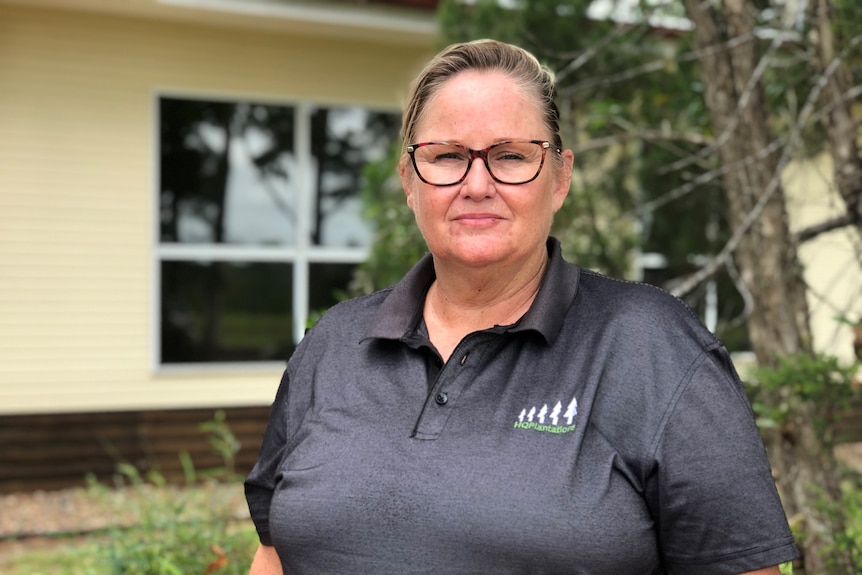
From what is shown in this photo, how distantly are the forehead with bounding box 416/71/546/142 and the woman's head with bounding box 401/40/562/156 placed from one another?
0.04ft

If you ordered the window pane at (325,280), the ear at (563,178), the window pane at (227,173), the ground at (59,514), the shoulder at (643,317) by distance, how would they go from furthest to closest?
1. the window pane at (325,280)
2. the window pane at (227,173)
3. the ground at (59,514)
4. the ear at (563,178)
5. the shoulder at (643,317)

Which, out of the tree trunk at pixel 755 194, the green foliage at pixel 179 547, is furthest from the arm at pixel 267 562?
the tree trunk at pixel 755 194

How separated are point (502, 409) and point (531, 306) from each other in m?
0.22

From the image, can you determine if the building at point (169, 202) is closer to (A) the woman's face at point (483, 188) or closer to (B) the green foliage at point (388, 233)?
(B) the green foliage at point (388, 233)

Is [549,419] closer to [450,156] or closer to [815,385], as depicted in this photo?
[450,156]

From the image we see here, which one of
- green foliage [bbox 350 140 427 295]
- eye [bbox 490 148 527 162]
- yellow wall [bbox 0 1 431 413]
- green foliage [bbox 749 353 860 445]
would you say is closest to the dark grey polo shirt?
eye [bbox 490 148 527 162]

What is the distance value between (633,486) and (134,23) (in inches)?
257

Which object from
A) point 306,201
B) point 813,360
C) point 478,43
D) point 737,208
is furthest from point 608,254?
point 478,43

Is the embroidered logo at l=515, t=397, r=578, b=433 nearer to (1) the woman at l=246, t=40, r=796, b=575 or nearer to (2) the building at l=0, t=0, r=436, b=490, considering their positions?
(1) the woman at l=246, t=40, r=796, b=575

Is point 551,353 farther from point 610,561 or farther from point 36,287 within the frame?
point 36,287

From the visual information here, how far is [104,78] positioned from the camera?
280 inches

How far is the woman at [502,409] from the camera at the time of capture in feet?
4.88

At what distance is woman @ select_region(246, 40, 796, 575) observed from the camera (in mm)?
1486

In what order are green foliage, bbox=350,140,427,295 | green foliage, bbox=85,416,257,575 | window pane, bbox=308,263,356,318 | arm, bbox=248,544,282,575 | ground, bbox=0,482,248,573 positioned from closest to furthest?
arm, bbox=248,544,282,575 < green foliage, bbox=85,416,257,575 < green foliage, bbox=350,140,427,295 < ground, bbox=0,482,248,573 < window pane, bbox=308,263,356,318
